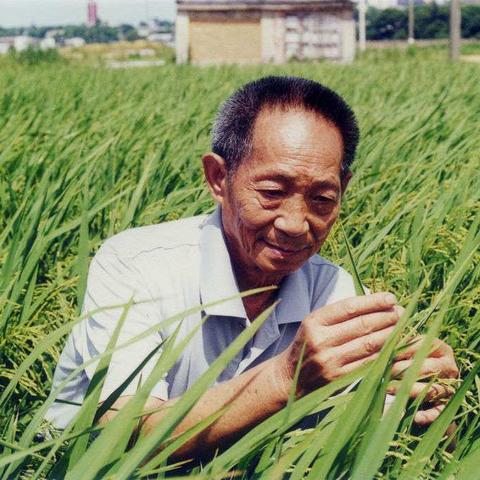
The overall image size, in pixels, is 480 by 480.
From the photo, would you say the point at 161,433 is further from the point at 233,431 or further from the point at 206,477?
the point at 233,431

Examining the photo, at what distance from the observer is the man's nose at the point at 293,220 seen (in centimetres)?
131

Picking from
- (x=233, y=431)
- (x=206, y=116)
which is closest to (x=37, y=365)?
(x=233, y=431)

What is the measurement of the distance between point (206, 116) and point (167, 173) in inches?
52.6

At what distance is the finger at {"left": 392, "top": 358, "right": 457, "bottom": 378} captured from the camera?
117 cm

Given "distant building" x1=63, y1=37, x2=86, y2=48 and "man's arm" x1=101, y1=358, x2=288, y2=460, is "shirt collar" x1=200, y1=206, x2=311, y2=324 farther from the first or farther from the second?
"distant building" x1=63, y1=37, x2=86, y2=48

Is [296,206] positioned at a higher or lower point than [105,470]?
higher

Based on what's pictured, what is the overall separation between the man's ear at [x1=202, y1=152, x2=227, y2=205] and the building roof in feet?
65.1

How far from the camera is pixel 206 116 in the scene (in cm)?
379

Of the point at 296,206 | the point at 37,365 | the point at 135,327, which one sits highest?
the point at 296,206

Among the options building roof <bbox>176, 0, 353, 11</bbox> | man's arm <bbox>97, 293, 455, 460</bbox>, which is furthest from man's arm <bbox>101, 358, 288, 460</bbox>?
building roof <bbox>176, 0, 353, 11</bbox>

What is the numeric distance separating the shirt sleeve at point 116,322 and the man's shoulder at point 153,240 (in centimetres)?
1

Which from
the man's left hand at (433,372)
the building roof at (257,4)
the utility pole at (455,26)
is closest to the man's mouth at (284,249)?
the man's left hand at (433,372)

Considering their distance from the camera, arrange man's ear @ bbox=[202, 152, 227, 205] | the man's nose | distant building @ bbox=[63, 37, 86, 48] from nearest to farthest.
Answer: the man's nose, man's ear @ bbox=[202, 152, 227, 205], distant building @ bbox=[63, 37, 86, 48]

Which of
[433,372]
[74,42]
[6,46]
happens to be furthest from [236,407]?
[74,42]
